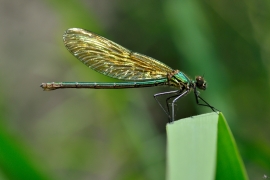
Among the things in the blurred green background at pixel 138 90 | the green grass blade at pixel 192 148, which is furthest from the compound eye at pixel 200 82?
the green grass blade at pixel 192 148

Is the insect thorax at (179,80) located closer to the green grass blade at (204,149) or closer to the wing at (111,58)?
the wing at (111,58)

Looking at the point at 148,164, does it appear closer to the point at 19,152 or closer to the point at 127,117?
the point at 127,117

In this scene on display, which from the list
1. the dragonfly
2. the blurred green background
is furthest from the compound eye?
the blurred green background

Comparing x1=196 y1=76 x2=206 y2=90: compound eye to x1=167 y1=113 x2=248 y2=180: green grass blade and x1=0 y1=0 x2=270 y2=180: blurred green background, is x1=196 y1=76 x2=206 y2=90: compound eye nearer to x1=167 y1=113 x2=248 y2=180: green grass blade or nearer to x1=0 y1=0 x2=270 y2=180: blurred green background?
x1=0 y1=0 x2=270 y2=180: blurred green background

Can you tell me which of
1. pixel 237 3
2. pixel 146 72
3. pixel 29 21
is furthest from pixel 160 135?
pixel 29 21

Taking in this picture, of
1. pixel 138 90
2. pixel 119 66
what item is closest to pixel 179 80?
pixel 119 66

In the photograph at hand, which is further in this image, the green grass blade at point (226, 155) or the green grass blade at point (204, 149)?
→ the green grass blade at point (226, 155)
